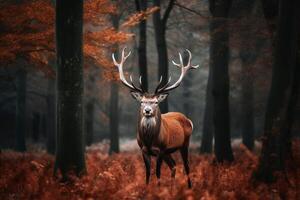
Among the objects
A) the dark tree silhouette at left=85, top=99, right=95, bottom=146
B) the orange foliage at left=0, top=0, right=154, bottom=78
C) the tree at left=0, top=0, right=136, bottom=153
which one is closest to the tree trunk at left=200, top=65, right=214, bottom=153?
the dark tree silhouette at left=85, top=99, right=95, bottom=146

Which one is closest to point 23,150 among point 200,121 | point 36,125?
point 36,125

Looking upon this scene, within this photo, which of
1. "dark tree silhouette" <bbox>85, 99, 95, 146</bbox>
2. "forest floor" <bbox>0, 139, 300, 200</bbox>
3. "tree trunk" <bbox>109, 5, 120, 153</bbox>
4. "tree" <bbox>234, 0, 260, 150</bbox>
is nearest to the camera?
"forest floor" <bbox>0, 139, 300, 200</bbox>

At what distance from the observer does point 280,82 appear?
8492 millimetres

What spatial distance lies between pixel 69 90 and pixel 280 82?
3974mm

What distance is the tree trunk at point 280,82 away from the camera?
8.43 metres

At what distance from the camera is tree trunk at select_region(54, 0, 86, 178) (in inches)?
348

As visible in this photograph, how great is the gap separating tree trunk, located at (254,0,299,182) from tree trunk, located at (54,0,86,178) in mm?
3570

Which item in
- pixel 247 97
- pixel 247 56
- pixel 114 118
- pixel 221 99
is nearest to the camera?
pixel 221 99

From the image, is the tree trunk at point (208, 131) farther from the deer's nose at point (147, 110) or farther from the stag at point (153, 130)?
the deer's nose at point (147, 110)

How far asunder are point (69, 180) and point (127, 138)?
100 feet

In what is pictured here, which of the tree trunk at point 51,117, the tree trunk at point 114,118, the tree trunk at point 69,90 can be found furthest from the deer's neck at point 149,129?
the tree trunk at point 114,118

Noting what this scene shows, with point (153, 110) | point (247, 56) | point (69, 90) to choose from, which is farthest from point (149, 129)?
point (247, 56)

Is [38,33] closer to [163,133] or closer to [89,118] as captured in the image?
[163,133]

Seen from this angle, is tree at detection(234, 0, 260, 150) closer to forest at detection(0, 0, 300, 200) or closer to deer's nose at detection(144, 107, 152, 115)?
forest at detection(0, 0, 300, 200)
